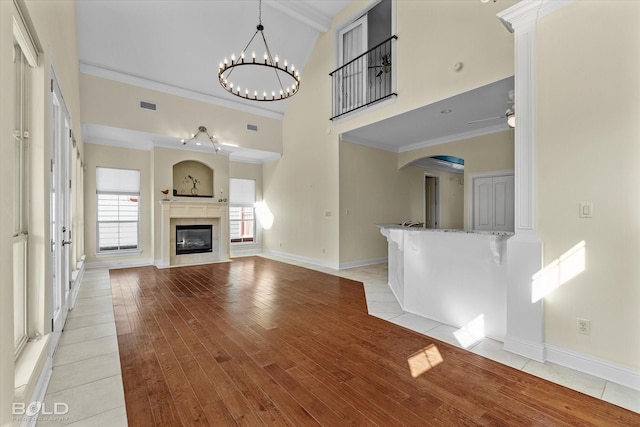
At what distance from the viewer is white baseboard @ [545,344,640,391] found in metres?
2.12

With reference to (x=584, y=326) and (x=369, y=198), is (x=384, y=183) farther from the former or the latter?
(x=584, y=326)

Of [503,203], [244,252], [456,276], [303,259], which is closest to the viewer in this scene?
[456,276]

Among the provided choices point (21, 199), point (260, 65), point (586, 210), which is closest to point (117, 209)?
point (260, 65)

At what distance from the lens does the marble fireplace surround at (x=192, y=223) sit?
703cm

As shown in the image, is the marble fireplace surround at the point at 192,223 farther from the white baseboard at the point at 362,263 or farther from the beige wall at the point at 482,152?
the beige wall at the point at 482,152

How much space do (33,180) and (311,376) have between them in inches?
102

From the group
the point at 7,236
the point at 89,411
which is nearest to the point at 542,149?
the point at 7,236

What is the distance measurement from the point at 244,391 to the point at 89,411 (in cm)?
97

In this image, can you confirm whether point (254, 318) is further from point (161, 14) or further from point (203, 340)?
point (161, 14)

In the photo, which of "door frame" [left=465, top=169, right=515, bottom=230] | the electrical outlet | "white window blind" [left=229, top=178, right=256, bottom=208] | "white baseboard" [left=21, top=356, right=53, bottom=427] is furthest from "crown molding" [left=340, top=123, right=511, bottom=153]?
"white baseboard" [left=21, top=356, right=53, bottom=427]

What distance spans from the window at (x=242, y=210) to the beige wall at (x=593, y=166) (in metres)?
7.97

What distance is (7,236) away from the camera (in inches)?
54.8

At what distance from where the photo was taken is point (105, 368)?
2.38m

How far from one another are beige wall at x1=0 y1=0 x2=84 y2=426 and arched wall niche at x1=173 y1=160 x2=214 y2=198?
493cm
